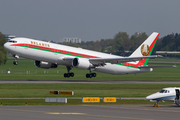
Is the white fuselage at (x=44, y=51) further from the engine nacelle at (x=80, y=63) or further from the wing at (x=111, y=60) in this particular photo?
the wing at (x=111, y=60)

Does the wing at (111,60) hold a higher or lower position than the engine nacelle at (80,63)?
higher

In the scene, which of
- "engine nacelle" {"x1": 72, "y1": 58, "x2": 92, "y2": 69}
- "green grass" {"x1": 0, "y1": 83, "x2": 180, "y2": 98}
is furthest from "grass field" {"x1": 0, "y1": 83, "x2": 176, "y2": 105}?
"engine nacelle" {"x1": 72, "y1": 58, "x2": 92, "y2": 69}

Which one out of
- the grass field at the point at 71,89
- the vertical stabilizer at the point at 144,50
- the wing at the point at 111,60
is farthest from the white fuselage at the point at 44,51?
the vertical stabilizer at the point at 144,50

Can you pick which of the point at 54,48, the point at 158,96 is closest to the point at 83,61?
the point at 54,48

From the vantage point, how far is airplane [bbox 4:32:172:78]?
2491 inches

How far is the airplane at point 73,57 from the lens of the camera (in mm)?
63281

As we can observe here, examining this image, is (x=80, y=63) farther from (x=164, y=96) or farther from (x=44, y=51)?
(x=164, y=96)

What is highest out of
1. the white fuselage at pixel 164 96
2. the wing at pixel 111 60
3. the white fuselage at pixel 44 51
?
the white fuselage at pixel 44 51

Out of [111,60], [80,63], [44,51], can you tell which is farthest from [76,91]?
[111,60]

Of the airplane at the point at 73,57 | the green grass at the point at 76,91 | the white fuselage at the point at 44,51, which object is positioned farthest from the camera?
the airplane at the point at 73,57

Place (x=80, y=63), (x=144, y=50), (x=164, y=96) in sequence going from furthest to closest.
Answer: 1. (x=144, y=50)
2. (x=80, y=63)
3. (x=164, y=96)

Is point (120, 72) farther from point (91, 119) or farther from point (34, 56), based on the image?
point (91, 119)

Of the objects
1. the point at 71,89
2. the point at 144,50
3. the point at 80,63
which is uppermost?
the point at 144,50

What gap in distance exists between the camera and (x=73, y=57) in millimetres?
69062
